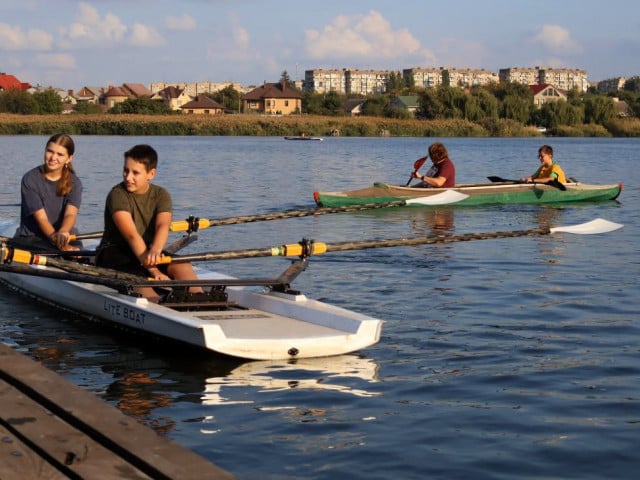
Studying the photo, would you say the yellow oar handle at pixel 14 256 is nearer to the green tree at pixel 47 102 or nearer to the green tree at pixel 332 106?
the green tree at pixel 47 102

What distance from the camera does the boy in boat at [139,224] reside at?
8461 mm

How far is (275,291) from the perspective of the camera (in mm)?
9117

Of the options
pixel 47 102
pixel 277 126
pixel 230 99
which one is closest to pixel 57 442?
pixel 277 126

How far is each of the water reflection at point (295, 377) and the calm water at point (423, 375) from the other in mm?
22

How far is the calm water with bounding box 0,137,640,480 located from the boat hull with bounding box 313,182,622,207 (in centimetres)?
383

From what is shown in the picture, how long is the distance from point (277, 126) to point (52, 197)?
75749 mm

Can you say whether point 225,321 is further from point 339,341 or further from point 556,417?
point 556,417

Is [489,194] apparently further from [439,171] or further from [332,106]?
[332,106]

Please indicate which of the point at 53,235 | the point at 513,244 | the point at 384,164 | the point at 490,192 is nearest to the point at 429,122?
the point at 384,164

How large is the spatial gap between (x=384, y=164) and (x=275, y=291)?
35723mm

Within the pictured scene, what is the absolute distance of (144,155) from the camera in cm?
844

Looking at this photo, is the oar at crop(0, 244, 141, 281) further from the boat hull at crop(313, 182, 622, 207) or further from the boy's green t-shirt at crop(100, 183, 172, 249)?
the boat hull at crop(313, 182, 622, 207)

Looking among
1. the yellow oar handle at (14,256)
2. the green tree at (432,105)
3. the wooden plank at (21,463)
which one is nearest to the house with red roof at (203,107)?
the green tree at (432,105)

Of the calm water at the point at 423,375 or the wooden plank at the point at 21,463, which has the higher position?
the wooden plank at the point at 21,463
